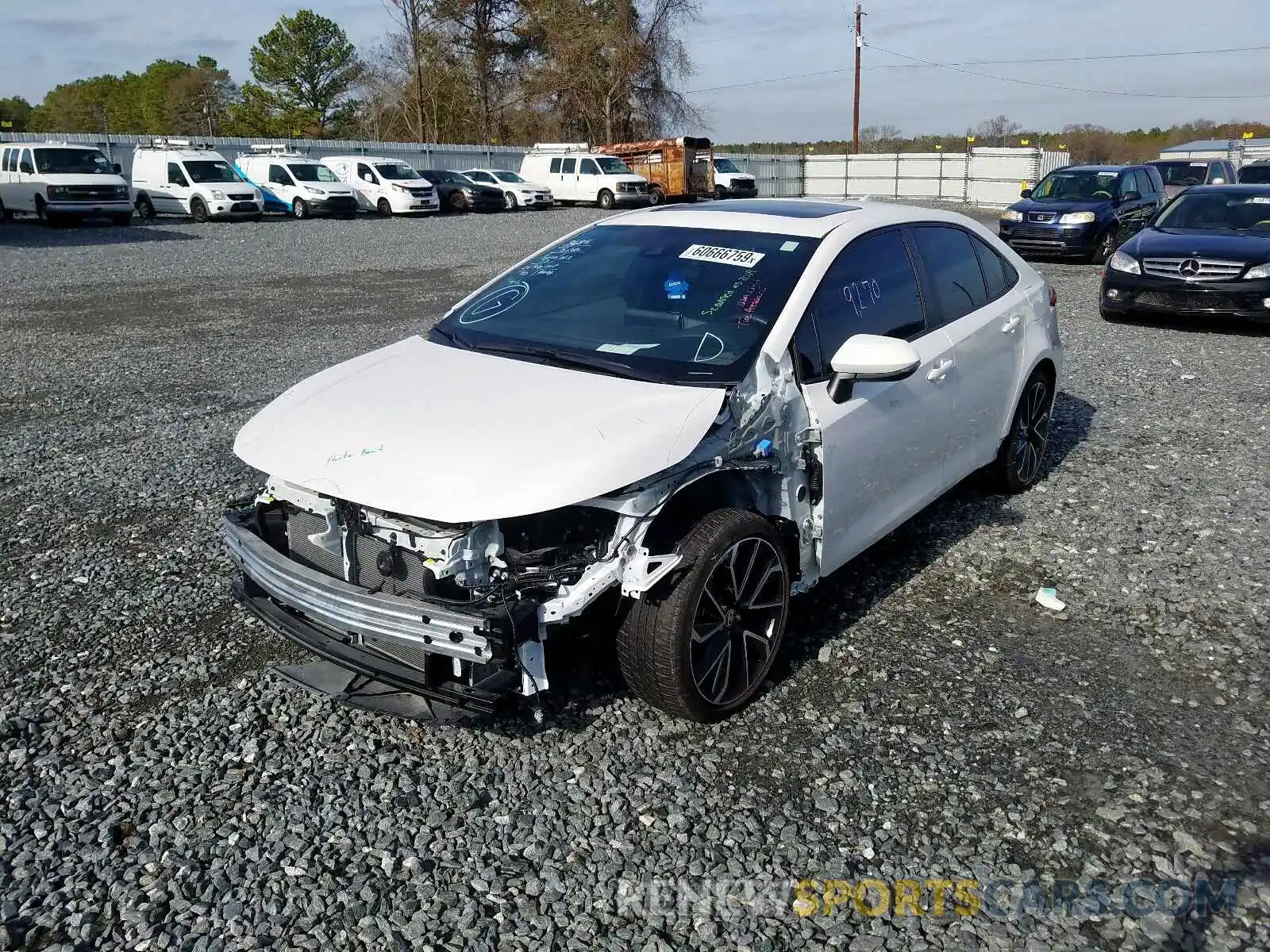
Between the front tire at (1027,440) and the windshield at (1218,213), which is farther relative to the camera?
the windshield at (1218,213)

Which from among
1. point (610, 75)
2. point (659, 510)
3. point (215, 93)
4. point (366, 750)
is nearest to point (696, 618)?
point (659, 510)

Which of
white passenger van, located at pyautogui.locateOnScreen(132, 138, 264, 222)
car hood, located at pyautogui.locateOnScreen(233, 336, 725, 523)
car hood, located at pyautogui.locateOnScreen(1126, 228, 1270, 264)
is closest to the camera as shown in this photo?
car hood, located at pyautogui.locateOnScreen(233, 336, 725, 523)

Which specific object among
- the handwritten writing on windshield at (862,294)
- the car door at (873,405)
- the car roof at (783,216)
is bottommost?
the car door at (873,405)

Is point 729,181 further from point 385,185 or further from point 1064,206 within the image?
point 1064,206

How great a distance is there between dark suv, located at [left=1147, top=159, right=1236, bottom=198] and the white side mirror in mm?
23121

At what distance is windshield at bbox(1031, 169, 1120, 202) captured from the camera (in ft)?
→ 61.2

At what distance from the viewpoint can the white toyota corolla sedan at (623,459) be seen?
3215 mm

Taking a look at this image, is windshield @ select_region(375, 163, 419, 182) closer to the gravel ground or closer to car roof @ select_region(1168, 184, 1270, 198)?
car roof @ select_region(1168, 184, 1270, 198)

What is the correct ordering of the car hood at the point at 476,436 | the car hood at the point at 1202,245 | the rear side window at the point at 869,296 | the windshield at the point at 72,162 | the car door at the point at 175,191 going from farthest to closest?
the car door at the point at 175,191
the windshield at the point at 72,162
the car hood at the point at 1202,245
the rear side window at the point at 869,296
the car hood at the point at 476,436

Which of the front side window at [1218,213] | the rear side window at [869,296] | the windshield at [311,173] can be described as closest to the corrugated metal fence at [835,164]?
the windshield at [311,173]

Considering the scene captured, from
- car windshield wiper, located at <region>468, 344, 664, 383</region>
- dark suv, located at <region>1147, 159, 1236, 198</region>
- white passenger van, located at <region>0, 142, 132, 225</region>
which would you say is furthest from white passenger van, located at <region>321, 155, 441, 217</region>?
car windshield wiper, located at <region>468, 344, 664, 383</region>

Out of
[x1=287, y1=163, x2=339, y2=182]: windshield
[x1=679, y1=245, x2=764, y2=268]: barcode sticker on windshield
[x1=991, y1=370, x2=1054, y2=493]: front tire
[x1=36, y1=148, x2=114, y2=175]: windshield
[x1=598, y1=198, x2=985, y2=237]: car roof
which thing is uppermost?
[x1=36, y1=148, x2=114, y2=175]: windshield

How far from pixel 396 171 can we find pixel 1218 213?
25.3m

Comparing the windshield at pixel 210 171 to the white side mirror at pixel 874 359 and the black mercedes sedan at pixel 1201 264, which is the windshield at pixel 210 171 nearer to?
the black mercedes sedan at pixel 1201 264
